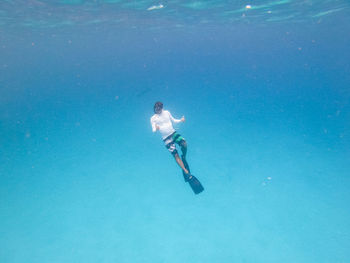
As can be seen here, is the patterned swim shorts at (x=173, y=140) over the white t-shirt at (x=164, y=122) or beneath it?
beneath

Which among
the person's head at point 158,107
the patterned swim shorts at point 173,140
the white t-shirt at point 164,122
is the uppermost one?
the person's head at point 158,107

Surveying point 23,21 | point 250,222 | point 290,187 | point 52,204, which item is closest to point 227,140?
point 290,187

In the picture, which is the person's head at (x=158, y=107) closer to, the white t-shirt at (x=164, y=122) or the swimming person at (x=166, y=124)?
the swimming person at (x=166, y=124)

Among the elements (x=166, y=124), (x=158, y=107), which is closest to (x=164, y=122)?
(x=166, y=124)

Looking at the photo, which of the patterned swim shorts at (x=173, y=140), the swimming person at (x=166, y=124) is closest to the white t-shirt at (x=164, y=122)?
the swimming person at (x=166, y=124)

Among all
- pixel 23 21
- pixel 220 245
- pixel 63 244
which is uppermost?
pixel 23 21

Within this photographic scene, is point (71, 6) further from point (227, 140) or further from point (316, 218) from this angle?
point (316, 218)

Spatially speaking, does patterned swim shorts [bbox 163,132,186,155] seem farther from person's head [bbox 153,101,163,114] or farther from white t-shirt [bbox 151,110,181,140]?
person's head [bbox 153,101,163,114]

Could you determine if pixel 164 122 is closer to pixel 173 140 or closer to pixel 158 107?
pixel 158 107

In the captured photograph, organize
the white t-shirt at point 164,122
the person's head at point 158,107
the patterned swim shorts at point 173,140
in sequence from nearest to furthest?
the person's head at point 158,107 → the white t-shirt at point 164,122 → the patterned swim shorts at point 173,140

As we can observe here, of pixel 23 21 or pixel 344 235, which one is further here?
pixel 23 21

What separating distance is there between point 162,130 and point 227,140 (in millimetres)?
10468

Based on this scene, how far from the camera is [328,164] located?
1397cm

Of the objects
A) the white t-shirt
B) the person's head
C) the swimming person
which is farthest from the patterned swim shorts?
the person's head
